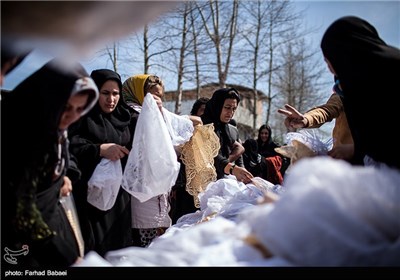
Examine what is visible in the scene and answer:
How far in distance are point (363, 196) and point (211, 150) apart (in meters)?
2.22

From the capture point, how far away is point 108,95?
242cm

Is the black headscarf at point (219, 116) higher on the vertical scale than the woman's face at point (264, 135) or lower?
higher

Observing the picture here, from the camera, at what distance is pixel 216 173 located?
323cm

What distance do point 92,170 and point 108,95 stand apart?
497 mm

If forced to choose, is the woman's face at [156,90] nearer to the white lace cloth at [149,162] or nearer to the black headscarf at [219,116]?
the white lace cloth at [149,162]

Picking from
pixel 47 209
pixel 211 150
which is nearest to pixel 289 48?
pixel 211 150

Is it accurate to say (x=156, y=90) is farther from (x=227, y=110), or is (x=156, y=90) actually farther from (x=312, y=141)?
(x=312, y=141)

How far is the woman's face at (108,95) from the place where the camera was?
239cm

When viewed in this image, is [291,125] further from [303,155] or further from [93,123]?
[93,123]

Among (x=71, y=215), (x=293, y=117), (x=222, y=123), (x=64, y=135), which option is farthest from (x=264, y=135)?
(x=64, y=135)

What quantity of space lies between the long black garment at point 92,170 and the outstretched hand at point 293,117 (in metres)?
1.07

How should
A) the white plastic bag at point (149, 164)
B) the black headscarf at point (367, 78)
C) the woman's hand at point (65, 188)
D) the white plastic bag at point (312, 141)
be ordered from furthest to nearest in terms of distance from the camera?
1. the white plastic bag at point (149, 164)
2. the white plastic bag at point (312, 141)
3. the woman's hand at point (65, 188)
4. the black headscarf at point (367, 78)

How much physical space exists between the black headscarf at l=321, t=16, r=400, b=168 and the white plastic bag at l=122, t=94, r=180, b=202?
3.89 feet

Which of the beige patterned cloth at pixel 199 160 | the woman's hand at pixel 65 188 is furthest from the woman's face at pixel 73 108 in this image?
the beige patterned cloth at pixel 199 160
